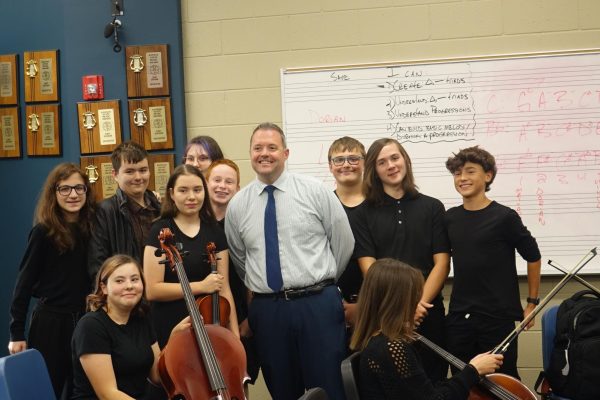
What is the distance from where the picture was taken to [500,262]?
321cm

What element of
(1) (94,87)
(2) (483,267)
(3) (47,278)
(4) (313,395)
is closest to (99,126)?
(1) (94,87)

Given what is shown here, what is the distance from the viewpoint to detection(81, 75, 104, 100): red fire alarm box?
4.37 metres

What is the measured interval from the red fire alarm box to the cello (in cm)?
192

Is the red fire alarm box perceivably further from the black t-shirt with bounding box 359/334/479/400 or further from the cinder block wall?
the black t-shirt with bounding box 359/334/479/400

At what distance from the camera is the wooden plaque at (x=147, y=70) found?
14.1ft

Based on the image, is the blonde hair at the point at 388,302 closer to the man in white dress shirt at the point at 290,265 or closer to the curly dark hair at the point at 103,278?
the man in white dress shirt at the point at 290,265

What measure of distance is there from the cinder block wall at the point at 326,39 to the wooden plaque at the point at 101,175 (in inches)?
21.0

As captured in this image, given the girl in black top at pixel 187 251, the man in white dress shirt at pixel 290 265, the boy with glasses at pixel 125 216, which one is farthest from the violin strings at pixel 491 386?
the boy with glasses at pixel 125 216

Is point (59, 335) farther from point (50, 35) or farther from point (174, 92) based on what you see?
point (50, 35)

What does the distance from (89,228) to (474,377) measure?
182cm

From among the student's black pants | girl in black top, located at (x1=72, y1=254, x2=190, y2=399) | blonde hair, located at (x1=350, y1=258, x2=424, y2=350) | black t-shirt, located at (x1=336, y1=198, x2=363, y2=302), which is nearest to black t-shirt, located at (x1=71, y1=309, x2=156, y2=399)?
girl in black top, located at (x1=72, y1=254, x2=190, y2=399)

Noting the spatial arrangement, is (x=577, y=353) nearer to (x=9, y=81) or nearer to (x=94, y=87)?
(x=94, y=87)

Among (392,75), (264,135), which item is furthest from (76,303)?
(392,75)

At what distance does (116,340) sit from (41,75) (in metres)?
2.29
